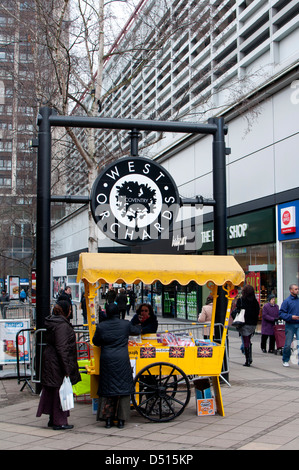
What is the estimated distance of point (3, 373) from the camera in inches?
453

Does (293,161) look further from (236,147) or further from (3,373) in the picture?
(3,373)

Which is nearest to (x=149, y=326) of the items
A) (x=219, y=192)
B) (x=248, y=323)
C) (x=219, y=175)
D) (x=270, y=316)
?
(x=219, y=192)

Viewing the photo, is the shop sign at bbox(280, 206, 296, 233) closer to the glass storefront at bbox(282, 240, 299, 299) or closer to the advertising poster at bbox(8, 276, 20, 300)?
the glass storefront at bbox(282, 240, 299, 299)

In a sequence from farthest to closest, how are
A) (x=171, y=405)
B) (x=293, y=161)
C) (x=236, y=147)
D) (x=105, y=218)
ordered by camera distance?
1. (x=236, y=147)
2. (x=293, y=161)
3. (x=105, y=218)
4. (x=171, y=405)

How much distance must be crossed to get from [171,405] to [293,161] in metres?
10.4

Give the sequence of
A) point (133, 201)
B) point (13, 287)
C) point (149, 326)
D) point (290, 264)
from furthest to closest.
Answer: point (13, 287)
point (290, 264)
point (133, 201)
point (149, 326)

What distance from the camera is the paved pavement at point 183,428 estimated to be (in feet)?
19.4

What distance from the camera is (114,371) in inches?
267

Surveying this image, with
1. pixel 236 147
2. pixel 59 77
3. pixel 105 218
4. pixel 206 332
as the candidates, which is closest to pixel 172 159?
pixel 236 147

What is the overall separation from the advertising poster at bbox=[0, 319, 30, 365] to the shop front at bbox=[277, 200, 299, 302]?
8.37 meters

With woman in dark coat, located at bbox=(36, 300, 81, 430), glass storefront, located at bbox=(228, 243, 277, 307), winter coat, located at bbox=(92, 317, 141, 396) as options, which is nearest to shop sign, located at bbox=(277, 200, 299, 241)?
glass storefront, located at bbox=(228, 243, 277, 307)

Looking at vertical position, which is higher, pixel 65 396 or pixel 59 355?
pixel 59 355

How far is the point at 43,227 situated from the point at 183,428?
4.26 meters

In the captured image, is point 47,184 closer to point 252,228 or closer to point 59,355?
point 59,355
